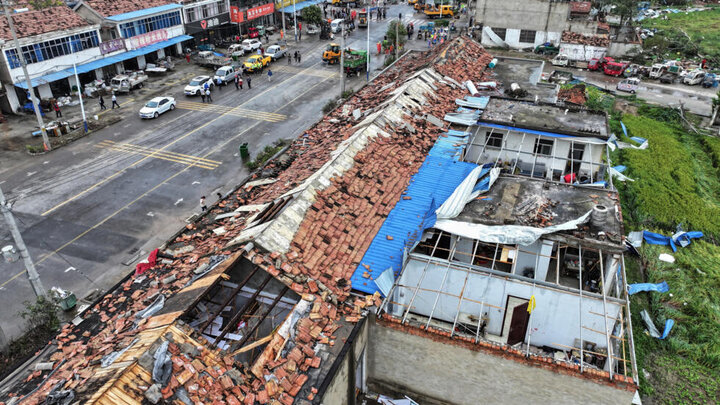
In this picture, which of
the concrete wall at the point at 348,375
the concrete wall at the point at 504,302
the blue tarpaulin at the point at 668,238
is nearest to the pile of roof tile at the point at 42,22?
the concrete wall at the point at 504,302

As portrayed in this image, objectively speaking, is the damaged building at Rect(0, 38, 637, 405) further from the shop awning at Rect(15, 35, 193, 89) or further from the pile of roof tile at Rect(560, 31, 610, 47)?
the pile of roof tile at Rect(560, 31, 610, 47)

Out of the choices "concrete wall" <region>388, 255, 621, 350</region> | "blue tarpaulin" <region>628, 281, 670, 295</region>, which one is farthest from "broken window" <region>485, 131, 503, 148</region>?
"concrete wall" <region>388, 255, 621, 350</region>

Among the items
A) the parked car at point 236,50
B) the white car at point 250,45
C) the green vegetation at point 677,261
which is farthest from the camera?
the white car at point 250,45

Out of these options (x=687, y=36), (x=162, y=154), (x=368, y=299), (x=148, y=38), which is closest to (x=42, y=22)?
(x=148, y=38)

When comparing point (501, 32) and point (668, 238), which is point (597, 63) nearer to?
point (501, 32)

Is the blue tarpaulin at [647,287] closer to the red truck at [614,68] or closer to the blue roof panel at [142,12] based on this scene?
the red truck at [614,68]
